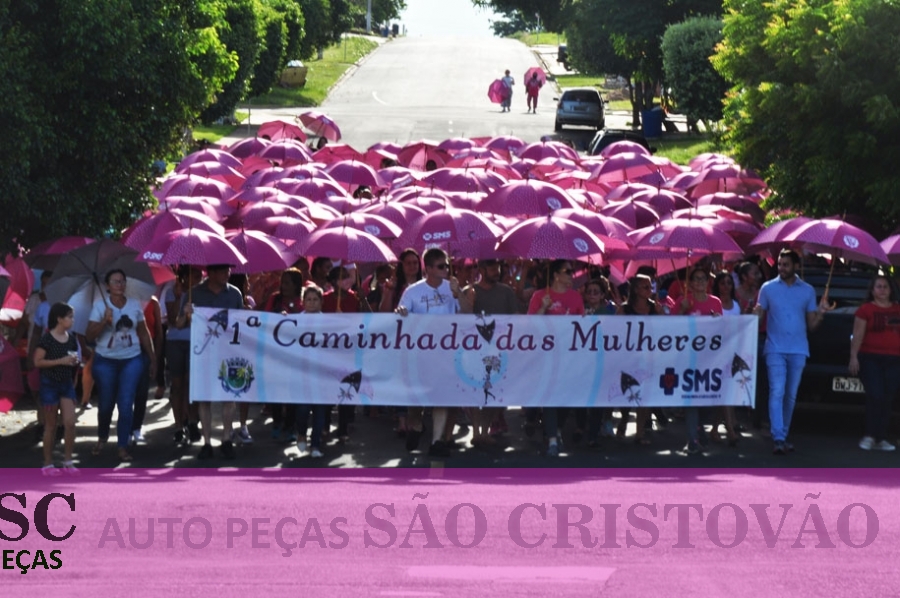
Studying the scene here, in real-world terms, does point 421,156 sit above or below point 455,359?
above

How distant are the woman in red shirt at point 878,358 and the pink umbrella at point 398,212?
578cm

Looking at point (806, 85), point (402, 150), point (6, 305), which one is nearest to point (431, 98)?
point (402, 150)

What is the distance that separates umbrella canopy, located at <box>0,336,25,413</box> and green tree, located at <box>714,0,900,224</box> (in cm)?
973

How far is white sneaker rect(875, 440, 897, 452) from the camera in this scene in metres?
14.5

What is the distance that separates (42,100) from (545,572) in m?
9.72

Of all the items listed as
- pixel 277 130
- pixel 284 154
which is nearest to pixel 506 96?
pixel 277 130

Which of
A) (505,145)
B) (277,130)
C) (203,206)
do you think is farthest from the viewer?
(277,130)

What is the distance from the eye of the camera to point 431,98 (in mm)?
64875

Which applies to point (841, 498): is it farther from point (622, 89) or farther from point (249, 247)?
point (622, 89)

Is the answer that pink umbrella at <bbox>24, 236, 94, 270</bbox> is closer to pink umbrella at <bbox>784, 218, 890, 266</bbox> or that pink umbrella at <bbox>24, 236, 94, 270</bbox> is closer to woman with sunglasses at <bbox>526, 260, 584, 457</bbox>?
woman with sunglasses at <bbox>526, 260, 584, 457</bbox>

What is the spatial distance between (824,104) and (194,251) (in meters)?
8.67

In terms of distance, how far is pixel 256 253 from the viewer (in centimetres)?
1569

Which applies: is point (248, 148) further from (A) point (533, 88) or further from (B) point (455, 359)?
(A) point (533, 88)
